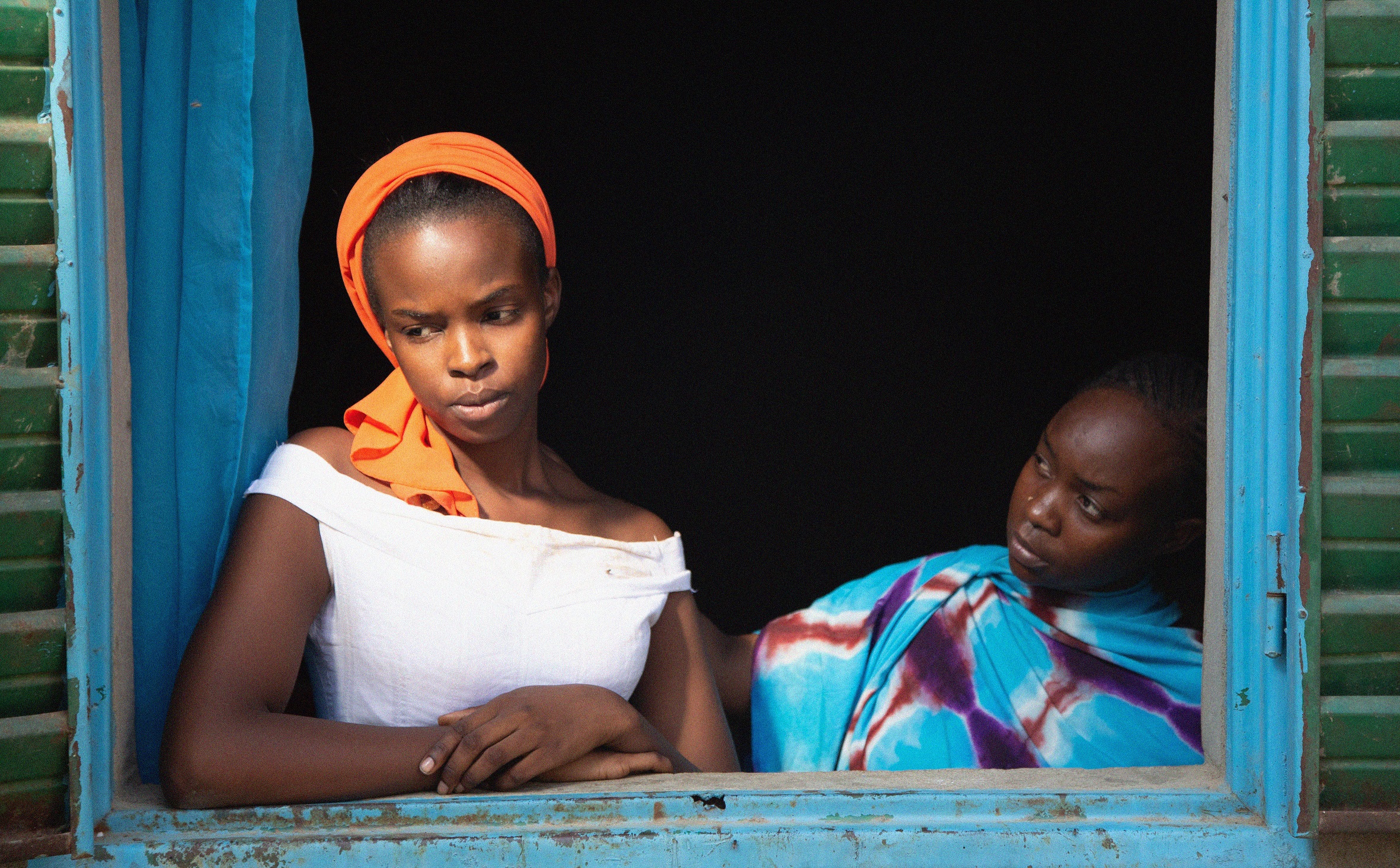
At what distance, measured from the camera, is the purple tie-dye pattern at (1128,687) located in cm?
238

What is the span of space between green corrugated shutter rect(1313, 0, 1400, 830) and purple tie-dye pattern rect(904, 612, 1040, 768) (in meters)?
0.88

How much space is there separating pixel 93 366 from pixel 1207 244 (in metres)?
3.76

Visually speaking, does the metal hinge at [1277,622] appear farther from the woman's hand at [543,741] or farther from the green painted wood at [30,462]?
the green painted wood at [30,462]

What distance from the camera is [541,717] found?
171cm

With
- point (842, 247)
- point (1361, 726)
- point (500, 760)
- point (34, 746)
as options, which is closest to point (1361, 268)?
point (1361, 726)

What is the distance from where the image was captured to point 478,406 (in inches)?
73.9

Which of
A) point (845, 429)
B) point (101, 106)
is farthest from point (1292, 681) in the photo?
point (845, 429)

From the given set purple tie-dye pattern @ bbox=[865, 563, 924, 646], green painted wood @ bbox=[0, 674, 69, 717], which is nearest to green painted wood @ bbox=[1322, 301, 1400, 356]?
purple tie-dye pattern @ bbox=[865, 563, 924, 646]

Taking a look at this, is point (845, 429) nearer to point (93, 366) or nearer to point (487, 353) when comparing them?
point (487, 353)

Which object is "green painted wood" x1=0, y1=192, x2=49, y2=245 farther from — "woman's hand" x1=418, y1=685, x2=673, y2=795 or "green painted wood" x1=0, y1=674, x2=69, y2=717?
"woman's hand" x1=418, y1=685, x2=673, y2=795

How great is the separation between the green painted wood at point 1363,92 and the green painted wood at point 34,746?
5.88 ft

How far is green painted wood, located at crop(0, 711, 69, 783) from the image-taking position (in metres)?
1.39

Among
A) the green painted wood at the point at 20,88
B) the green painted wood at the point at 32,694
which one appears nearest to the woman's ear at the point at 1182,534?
the green painted wood at the point at 32,694

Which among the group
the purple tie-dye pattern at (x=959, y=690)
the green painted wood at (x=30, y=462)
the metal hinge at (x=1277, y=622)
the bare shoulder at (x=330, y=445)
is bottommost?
the purple tie-dye pattern at (x=959, y=690)
